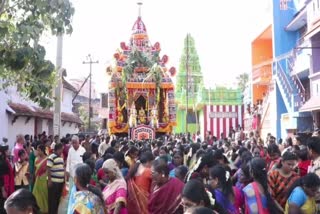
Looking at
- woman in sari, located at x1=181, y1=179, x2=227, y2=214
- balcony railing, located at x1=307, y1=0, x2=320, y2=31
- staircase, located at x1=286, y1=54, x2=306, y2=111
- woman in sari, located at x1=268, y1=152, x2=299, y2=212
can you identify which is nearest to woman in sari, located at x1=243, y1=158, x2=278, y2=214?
woman in sari, located at x1=268, y1=152, x2=299, y2=212

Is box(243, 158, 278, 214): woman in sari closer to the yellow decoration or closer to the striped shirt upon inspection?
the striped shirt

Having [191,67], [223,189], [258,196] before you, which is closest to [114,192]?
[223,189]

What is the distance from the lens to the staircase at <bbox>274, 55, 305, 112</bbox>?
22.0m

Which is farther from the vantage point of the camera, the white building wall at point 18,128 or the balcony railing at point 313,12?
the white building wall at point 18,128

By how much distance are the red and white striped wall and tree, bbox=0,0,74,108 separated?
33.9 meters

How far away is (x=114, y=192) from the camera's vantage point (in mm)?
5352

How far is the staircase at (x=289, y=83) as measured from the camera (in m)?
22.0

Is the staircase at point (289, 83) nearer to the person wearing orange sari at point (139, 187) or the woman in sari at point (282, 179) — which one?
the woman in sari at point (282, 179)

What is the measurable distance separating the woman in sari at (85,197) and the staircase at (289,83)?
59.8ft

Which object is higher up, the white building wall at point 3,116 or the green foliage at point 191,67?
the green foliage at point 191,67

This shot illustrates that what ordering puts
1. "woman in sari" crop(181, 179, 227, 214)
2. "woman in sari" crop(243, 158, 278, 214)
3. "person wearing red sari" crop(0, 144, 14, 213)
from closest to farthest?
1. "woman in sari" crop(181, 179, 227, 214)
2. "woman in sari" crop(243, 158, 278, 214)
3. "person wearing red sari" crop(0, 144, 14, 213)

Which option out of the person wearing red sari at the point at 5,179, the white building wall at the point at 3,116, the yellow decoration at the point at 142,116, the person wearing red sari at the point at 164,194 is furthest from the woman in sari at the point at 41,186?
the yellow decoration at the point at 142,116

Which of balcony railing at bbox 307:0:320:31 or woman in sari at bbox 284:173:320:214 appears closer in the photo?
woman in sari at bbox 284:173:320:214

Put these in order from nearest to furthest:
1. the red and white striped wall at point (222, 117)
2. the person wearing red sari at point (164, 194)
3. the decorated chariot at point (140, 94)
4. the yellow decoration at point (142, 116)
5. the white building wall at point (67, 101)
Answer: the person wearing red sari at point (164, 194)
the decorated chariot at point (140, 94)
the yellow decoration at point (142, 116)
the white building wall at point (67, 101)
the red and white striped wall at point (222, 117)
